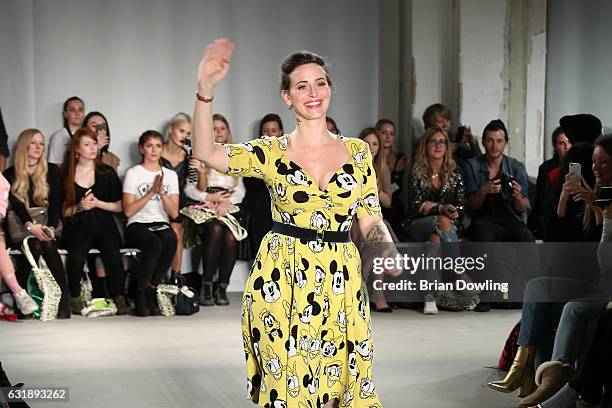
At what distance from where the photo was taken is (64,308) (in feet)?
22.3

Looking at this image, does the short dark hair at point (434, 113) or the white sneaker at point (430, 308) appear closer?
the white sneaker at point (430, 308)

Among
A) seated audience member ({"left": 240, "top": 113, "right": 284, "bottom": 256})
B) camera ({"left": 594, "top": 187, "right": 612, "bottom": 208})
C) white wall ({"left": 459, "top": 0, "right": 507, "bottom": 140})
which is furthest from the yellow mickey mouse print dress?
white wall ({"left": 459, "top": 0, "right": 507, "bottom": 140})

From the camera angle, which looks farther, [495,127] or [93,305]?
[495,127]

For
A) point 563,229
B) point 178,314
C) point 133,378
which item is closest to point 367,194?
point 563,229

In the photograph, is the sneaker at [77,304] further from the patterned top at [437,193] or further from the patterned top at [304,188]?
the patterned top at [304,188]

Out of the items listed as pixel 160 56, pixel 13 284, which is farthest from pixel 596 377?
pixel 160 56

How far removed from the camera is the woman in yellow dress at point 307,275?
3049mm

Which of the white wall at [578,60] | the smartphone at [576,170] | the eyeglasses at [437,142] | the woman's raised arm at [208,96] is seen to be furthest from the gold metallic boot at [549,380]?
the white wall at [578,60]

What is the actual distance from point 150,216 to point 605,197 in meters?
3.79

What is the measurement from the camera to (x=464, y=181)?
7.50m

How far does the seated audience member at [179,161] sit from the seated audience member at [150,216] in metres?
0.13

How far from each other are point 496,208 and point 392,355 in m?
2.20

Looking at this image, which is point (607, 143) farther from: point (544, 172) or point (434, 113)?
point (434, 113)

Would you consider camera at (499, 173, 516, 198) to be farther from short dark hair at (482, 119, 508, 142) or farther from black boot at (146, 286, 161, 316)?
black boot at (146, 286, 161, 316)
